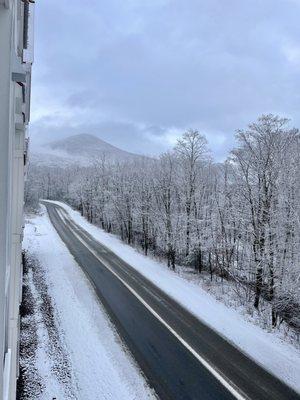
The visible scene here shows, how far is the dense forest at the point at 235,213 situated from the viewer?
19.9m

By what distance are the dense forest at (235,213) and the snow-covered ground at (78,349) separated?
7.74 m

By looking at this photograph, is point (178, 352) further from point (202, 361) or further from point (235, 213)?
point (235, 213)

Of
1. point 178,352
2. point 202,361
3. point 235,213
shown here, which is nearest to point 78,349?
point 178,352

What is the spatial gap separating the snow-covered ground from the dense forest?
7741 millimetres

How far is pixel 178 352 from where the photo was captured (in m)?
12.2

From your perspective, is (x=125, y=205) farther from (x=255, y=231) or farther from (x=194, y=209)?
(x=255, y=231)

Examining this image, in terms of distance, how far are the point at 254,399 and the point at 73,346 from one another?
5.65 m

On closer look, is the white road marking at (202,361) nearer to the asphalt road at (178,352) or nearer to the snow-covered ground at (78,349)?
the asphalt road at (178,352)

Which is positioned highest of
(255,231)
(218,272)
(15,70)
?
(15,70)

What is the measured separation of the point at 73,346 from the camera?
12.6 m

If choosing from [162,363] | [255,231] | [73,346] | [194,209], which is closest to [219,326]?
[162,363]

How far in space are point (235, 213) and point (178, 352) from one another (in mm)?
12606

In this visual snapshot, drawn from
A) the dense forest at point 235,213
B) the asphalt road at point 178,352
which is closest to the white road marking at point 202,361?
the asphalt road at point 178,352

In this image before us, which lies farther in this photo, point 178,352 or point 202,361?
point 178,352
